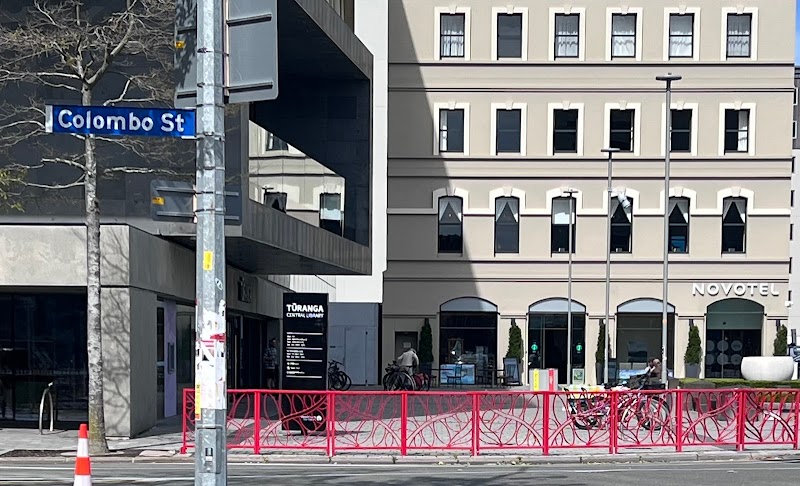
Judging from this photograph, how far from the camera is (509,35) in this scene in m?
54.5

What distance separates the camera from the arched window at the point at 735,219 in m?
54.0

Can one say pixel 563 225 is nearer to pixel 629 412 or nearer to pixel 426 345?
pixel 426 345

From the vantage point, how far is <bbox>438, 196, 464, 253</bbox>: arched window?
5459 cm

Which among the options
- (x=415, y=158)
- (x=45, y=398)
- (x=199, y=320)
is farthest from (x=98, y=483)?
(x=415, y=158)

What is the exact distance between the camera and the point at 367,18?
2105 inches

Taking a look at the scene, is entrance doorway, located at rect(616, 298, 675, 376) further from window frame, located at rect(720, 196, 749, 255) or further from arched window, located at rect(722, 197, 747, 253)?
arched window, located at rect(722, 197, 747, 253)

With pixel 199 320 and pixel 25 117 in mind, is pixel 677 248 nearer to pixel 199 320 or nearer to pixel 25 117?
pixel 25 117

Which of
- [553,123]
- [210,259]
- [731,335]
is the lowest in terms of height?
[731,335]

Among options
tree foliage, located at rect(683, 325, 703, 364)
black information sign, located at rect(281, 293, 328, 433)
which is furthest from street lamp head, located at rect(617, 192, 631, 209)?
black information sign, located at rect(281, 293, 328, 433)

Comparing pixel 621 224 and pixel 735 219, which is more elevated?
pixel 735 219

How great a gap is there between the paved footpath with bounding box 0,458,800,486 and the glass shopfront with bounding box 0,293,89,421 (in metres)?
5.96

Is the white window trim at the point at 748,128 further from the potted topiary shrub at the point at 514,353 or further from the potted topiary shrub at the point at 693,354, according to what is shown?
the potted topiary shrub at the point at 514,353

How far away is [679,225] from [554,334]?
752 cm

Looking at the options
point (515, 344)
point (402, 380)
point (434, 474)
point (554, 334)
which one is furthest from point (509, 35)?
point (434, 474)
